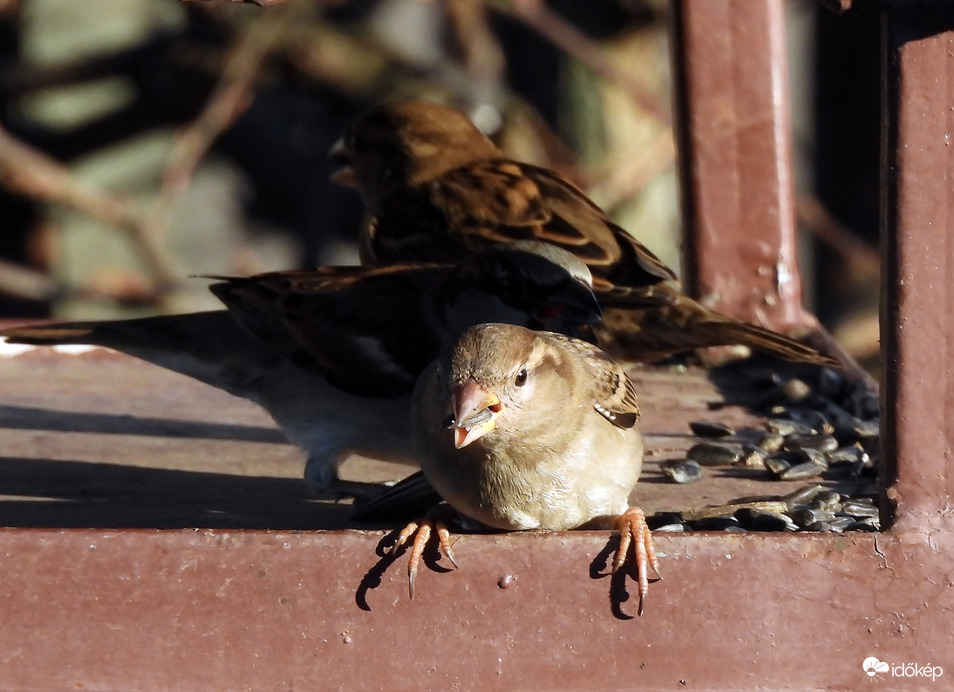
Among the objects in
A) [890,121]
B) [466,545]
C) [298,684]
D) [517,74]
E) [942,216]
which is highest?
[890,121]

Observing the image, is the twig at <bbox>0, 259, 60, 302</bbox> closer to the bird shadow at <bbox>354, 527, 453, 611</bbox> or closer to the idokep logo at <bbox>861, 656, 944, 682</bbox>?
the bird shadow at <bbox>354, 527, 453, 611</bbox>

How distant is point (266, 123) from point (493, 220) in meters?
3.19

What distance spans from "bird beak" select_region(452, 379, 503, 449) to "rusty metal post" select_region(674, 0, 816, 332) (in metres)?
1.83

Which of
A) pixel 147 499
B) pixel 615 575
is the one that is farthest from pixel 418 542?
pixel 147 499

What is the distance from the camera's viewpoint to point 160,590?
6.16 feet

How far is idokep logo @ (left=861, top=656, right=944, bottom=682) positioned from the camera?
1890 mm

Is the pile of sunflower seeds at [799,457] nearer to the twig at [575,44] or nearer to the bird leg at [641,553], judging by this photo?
the bird leg at [641,553]

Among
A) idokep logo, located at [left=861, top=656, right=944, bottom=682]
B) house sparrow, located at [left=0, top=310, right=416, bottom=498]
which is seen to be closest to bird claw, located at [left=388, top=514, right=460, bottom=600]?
idokep logo, located at [left=861, top=656, right=944, bottom=682]

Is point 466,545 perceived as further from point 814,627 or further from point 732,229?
point 732,229

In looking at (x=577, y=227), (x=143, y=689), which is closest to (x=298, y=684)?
(x=143, y=689)

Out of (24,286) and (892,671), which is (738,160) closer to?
(892,671)

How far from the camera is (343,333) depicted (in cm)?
285

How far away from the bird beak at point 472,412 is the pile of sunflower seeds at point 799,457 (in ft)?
1.44

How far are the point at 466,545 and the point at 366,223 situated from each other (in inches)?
76.2
